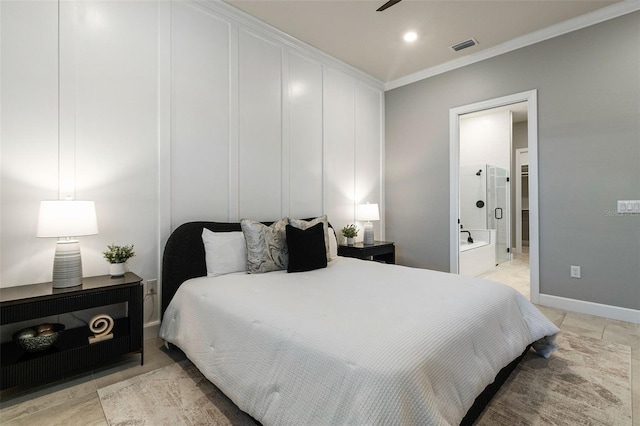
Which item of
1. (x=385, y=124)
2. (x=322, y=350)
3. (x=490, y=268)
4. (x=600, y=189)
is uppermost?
(x=385, y=124)

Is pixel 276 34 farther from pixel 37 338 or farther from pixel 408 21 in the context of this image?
pixel 37 338

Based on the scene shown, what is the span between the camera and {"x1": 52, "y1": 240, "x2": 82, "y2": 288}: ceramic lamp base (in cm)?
196

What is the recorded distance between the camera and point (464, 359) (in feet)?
4.62

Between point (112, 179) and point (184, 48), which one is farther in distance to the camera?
point (184, 48)

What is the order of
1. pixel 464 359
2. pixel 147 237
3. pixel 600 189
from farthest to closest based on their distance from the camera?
pixel 600 189
pixel 147 237
pixel 464 359

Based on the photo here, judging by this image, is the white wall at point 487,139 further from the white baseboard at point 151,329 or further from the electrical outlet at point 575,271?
the white baseboard at point 151,329

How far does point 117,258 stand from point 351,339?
6.11 feet

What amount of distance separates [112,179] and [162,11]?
4.85 feet

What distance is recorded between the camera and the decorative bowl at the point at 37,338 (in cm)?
183

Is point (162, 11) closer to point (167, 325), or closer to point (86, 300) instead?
point (86, 300)

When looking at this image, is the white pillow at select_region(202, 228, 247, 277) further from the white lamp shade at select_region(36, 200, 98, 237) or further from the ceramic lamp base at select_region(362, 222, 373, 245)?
the ceramic lamp base at select_region(362, 222, 373, 245)

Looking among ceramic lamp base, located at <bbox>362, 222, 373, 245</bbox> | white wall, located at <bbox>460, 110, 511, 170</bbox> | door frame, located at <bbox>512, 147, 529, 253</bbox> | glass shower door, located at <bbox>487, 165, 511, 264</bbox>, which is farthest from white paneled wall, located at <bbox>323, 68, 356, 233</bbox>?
door frame, located at <bbox>512, 147, 529, 253</bbox>

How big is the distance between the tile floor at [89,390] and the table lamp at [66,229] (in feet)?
2.03

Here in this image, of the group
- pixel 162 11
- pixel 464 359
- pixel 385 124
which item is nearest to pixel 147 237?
pixel 162 11
